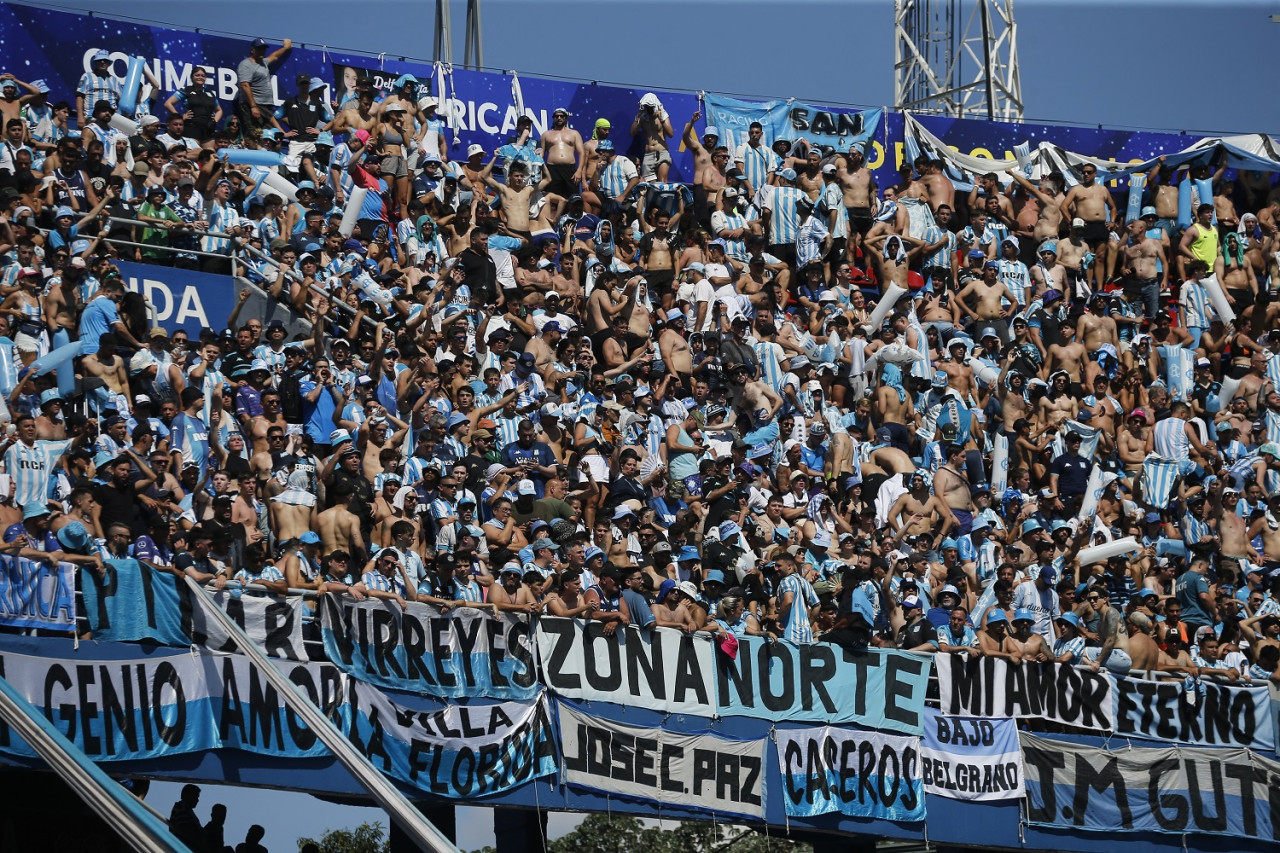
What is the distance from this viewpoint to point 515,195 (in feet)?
71.8

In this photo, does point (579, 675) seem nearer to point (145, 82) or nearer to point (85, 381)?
point (85, 381)

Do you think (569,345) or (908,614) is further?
(569,345)

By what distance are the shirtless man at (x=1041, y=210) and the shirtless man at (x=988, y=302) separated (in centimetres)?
179

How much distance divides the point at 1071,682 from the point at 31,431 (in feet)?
31.3

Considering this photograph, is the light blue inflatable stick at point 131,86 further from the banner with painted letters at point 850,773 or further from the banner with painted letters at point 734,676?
the banner with painted letters at point 850,773

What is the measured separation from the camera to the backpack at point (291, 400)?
17922 mm

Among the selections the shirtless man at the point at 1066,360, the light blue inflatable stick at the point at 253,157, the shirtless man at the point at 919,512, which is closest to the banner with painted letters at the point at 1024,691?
the shirtless man at the point at 919,512

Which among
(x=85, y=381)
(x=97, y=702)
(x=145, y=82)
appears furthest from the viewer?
(x=145, y=82)

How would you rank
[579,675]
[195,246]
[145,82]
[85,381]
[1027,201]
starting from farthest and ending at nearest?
1. [1027,201]
2. [145,82]
3. [195,246]
4. [85,381]
5. [579,675]

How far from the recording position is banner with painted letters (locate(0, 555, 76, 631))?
43.8 ft

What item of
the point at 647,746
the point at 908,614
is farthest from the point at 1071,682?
the point at 647,746

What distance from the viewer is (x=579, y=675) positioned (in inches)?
607

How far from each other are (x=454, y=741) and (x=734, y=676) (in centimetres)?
258

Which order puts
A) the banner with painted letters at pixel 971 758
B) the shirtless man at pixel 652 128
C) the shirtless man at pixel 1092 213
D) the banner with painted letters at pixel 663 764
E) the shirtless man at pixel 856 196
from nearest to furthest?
the banner with painted letters at pixel 663 764 → the banner with painted letters at pixel 971 758 → the shirtless man at pixel 856 196 → the shirtless man at pixel 652 128 → the shirtless man at pixel 1092 213
